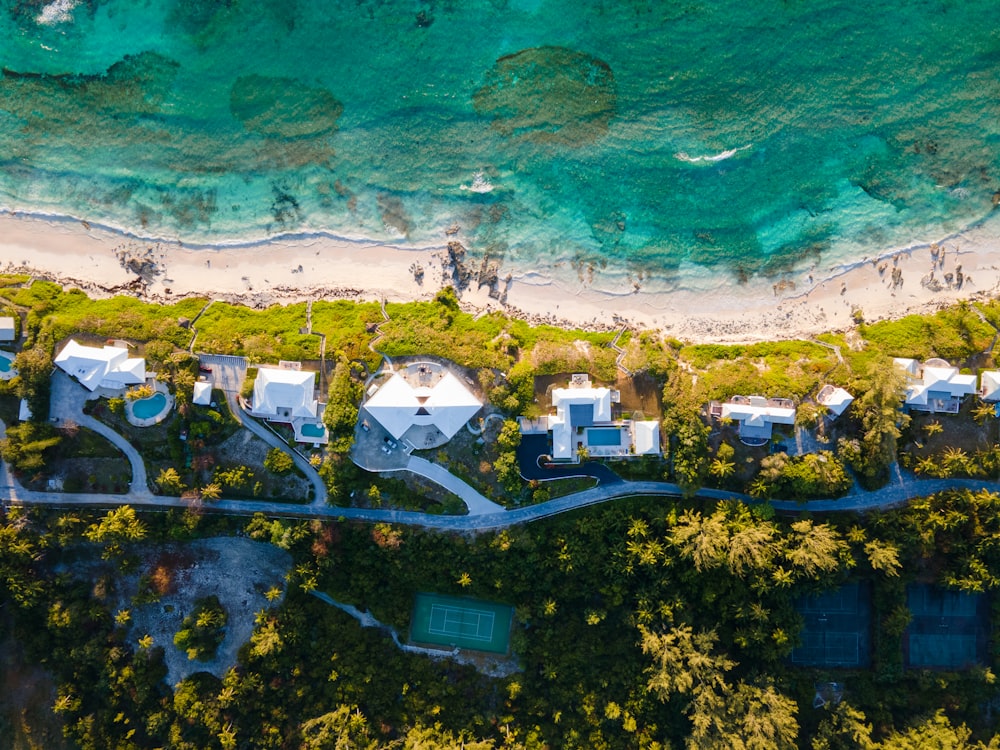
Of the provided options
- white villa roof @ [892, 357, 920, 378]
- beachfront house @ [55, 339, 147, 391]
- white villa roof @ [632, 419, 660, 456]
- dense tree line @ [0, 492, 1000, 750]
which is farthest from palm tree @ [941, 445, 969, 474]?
beachfront house @ [55, 339, 147, 391]

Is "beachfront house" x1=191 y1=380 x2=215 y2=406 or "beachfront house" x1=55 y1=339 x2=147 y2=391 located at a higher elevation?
"beachfront house" x1=55 y1=339 x2=147 y2=391

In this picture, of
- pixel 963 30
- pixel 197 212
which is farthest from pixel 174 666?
pixel 963 30

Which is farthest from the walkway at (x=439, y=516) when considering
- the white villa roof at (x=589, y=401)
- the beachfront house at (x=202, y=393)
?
the beachfront house at (x=202, y=393)

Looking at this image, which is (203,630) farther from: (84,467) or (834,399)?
(834,399)

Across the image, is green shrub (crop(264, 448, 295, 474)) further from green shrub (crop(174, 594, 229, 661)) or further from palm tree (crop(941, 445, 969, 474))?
palm tree (crop(941, 445, 969, 474))

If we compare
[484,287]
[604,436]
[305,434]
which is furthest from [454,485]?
[484,287]

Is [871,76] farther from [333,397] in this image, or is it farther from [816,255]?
[333,397]
